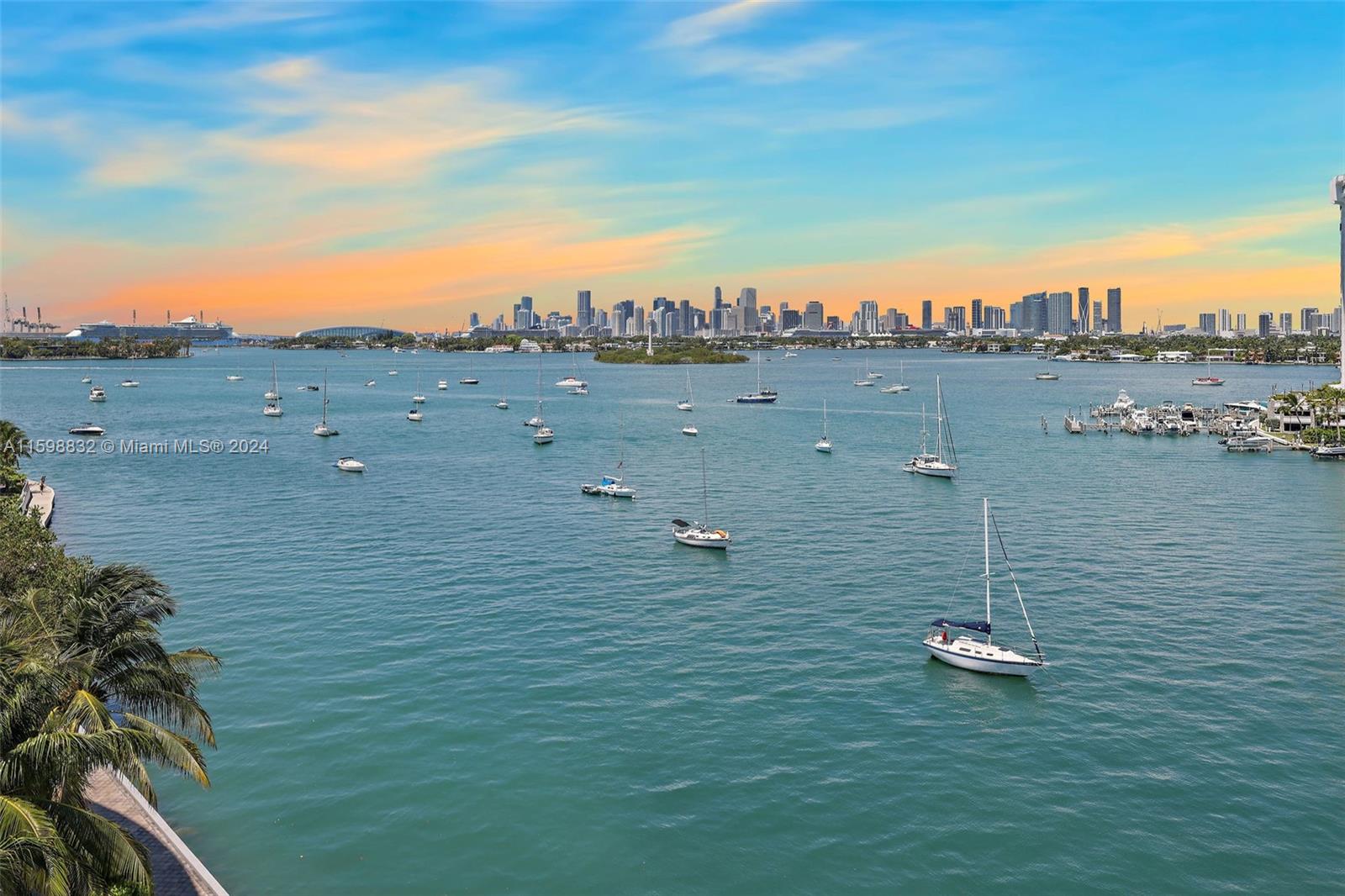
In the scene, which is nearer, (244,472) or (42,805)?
(42,805)

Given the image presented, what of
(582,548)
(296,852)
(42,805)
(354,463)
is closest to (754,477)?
(582,548)

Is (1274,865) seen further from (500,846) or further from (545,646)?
(545,646)

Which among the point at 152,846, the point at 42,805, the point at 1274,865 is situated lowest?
the point at 1274,865

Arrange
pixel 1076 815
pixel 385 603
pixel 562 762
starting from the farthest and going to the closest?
pixel 385 603, pixel 562 762, pixel 1076 815

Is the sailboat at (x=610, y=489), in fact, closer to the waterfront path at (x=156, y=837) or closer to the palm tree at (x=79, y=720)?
the waterfront path at (x=156, y=837)

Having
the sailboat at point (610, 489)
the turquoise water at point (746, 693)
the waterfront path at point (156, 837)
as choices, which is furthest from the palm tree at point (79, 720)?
the sailboat at point (610, 489)

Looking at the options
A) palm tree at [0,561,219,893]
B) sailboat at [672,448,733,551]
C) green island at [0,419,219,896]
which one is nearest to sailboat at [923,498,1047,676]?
sailboat at [672,448,733,551]

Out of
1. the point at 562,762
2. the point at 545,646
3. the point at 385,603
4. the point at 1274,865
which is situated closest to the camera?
the point at 1274,865
